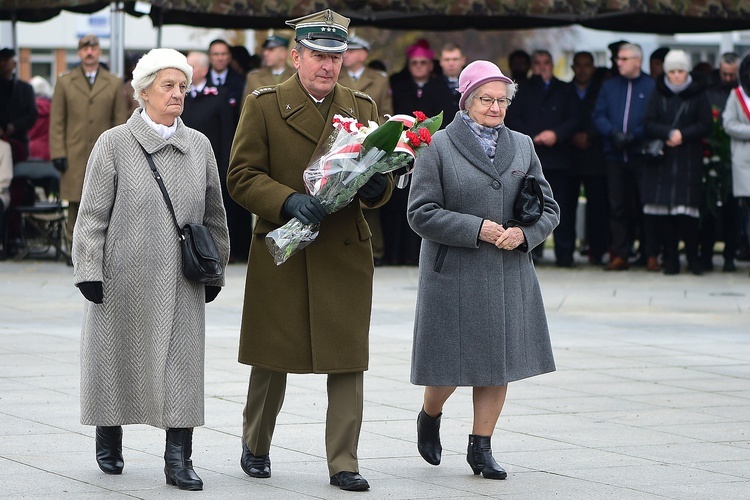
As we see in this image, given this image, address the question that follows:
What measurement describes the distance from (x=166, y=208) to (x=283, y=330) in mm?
735

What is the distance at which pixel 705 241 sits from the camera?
16438 mm

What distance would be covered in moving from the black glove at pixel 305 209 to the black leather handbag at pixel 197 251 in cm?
41

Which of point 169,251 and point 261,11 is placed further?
point 261,11

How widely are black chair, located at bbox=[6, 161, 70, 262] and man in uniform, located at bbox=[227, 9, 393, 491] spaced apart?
10355mm

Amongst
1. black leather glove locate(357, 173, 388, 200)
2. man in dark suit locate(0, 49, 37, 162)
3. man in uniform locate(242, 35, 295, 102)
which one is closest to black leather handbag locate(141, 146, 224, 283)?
black leather glove locate(357, 173, 388, 200)

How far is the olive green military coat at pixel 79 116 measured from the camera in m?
15.6

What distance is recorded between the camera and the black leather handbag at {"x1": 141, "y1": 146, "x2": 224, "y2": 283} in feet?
20.8

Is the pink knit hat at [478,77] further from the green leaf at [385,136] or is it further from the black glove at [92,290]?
the black glove at [92,290]

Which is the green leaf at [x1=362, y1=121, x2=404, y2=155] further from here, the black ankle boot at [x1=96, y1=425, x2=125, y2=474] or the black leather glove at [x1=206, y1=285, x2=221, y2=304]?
the black ankle boot at [x1=96, y1=425, x2=125, y2=474]

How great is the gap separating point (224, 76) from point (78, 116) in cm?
168

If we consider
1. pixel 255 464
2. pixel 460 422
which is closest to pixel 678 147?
pixel 460 422

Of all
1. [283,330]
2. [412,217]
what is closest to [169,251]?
[283,330]

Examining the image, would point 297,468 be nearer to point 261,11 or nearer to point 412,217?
Result: point 412,217

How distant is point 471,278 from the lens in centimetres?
660
